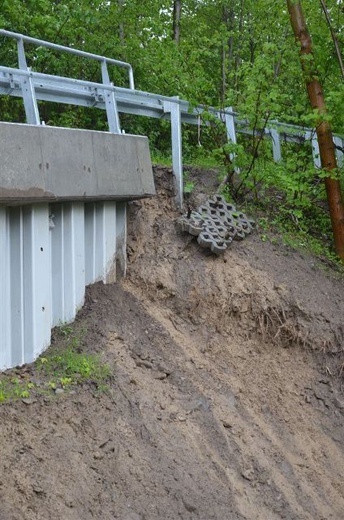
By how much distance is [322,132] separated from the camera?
1208 cm

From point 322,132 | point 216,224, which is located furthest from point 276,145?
point 216,224

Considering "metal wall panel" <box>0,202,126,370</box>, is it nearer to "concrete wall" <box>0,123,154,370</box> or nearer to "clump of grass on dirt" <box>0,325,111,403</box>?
"concrete wall" <box>0,123,154,370</box>

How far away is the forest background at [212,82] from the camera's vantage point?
37.4ft

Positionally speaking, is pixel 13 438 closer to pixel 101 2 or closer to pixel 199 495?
pixel 199 495

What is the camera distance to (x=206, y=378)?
28.6ft

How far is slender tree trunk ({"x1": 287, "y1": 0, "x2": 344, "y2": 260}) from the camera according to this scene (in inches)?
471

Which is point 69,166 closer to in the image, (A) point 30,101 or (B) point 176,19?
(A) point 30,101

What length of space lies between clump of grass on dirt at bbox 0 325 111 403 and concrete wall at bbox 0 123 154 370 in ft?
0.48

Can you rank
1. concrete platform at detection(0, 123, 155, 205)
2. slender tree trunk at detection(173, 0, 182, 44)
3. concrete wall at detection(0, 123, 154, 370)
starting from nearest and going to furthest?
concrete platform at detection(0, 123, 155, 205) < concrete wall at detection(0, 123, 154, 370) < slender tree trunk at detection(173, 0, 182, 44)

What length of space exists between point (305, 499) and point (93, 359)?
2.47 meters

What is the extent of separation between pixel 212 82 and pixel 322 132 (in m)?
2.63

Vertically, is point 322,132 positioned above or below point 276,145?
below

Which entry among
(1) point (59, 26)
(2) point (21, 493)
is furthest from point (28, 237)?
(1) point (59, 26)

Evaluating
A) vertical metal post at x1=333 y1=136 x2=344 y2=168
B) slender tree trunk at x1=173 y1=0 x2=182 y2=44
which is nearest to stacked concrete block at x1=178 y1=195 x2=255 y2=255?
vertical metal post at x1=333 y1=136 x2=344 y2=168
